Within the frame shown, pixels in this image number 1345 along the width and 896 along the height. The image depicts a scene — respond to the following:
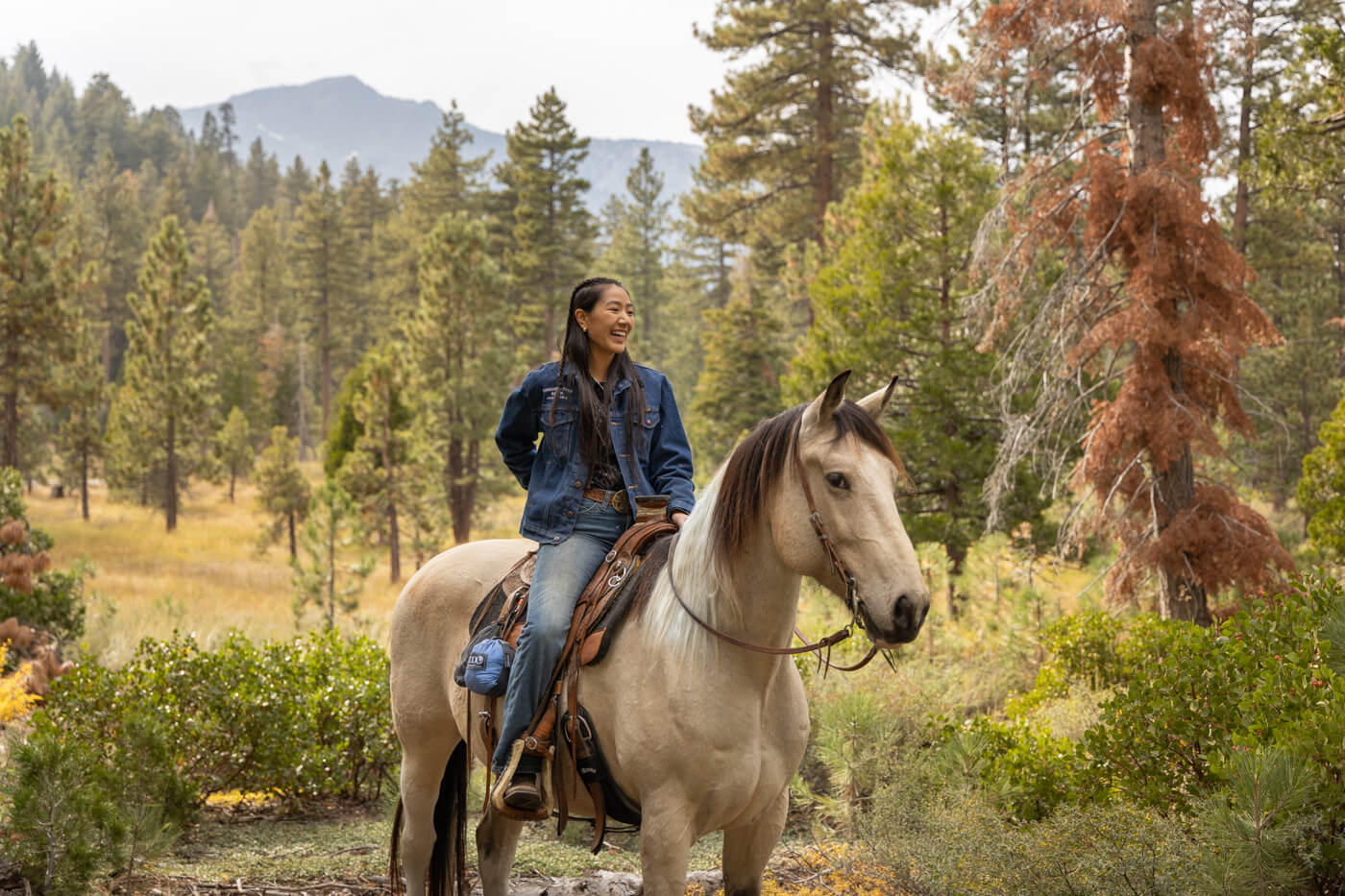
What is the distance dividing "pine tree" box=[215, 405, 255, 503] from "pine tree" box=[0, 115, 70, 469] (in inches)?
361

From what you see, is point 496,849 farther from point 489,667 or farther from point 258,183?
point 258,183

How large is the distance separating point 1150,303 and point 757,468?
6080 millimetres

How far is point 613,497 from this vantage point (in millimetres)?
3500

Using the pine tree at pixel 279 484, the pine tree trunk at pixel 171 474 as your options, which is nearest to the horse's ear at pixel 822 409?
the pine tree at pixel 279 484

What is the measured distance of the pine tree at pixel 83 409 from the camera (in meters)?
24.5

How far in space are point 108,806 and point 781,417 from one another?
12.0ft

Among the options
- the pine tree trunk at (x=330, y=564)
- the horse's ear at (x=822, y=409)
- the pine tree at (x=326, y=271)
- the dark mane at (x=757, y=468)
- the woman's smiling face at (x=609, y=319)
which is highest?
the pine tree at (x=326, y=271)

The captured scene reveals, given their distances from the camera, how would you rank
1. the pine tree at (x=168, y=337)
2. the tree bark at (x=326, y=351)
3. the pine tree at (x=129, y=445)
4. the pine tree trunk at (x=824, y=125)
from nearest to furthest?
the pine tree trunk at (x=824, y=125) < the pine tree at (x=168, y=337) < the pine tree at (x=129, y=445) < the tree bark at (x=326, y=351)

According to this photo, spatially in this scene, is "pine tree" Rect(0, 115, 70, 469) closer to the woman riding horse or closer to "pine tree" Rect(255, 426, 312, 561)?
"pine tree" Rect(255, 426, 312, 561)

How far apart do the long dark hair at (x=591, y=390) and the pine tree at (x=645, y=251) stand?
1761 inches

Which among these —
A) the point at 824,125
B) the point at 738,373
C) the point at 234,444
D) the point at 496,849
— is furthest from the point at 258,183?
the point at 496,849

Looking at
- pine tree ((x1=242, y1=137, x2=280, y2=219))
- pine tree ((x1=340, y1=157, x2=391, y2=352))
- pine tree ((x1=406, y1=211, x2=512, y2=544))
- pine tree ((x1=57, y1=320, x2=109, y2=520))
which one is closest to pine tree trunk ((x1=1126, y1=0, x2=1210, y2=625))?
pine tree ((x1=406, y1=211, x2=512, y2=544))

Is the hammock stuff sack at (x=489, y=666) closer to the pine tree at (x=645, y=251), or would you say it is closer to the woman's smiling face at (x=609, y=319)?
the woman's smiling face at (x=609, y=319)

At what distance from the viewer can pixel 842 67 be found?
23.7m
